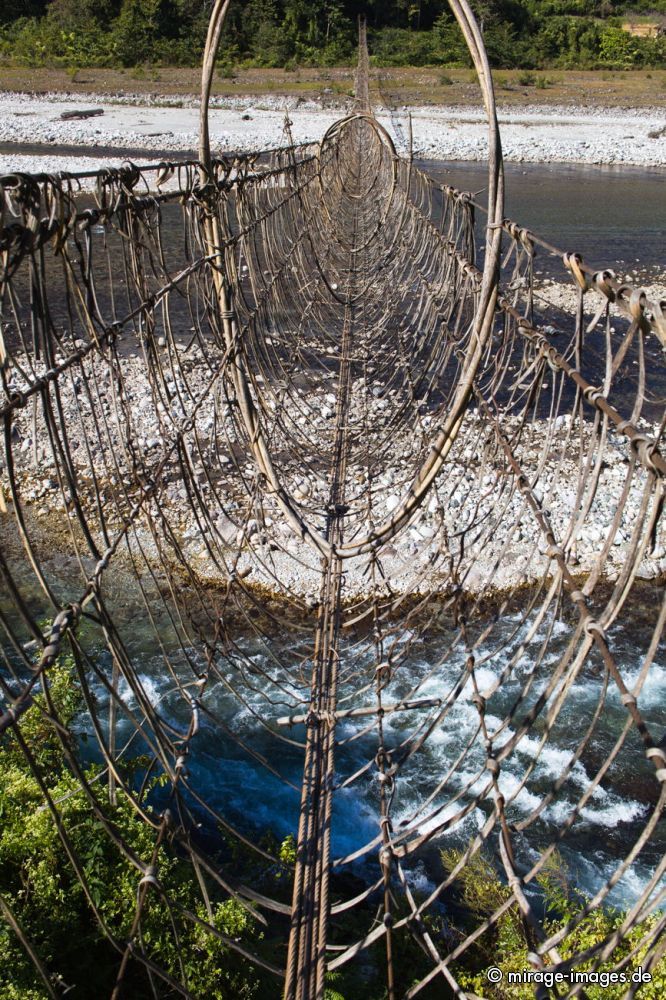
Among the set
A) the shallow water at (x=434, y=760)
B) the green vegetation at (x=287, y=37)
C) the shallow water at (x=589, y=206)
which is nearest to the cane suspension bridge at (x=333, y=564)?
the shallow water at (x=434, y=760)

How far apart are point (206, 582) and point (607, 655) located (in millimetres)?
2433

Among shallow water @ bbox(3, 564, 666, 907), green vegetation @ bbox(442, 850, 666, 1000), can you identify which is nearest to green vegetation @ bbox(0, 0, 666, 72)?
shallow water @ bbox(3, 564, 666, 907)

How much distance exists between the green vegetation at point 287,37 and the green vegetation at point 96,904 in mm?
21905

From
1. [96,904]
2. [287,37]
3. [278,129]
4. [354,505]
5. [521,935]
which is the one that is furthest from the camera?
[287,37]

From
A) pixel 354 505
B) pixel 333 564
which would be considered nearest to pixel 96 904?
pixel 333 564

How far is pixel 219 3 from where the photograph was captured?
5.99 ft

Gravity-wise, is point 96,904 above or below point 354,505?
below

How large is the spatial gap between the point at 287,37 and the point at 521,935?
78.9 ft

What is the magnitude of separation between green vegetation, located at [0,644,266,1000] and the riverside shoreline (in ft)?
38.6

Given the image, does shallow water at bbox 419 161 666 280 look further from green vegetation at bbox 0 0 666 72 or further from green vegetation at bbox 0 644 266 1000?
green vegetation at bbox 0 0 666 72

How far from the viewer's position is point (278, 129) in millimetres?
15398

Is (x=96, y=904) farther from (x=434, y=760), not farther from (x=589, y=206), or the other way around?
(x=589, y=206)

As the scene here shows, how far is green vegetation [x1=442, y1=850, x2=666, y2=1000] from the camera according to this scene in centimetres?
151

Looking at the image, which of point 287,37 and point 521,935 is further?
point 287,37
